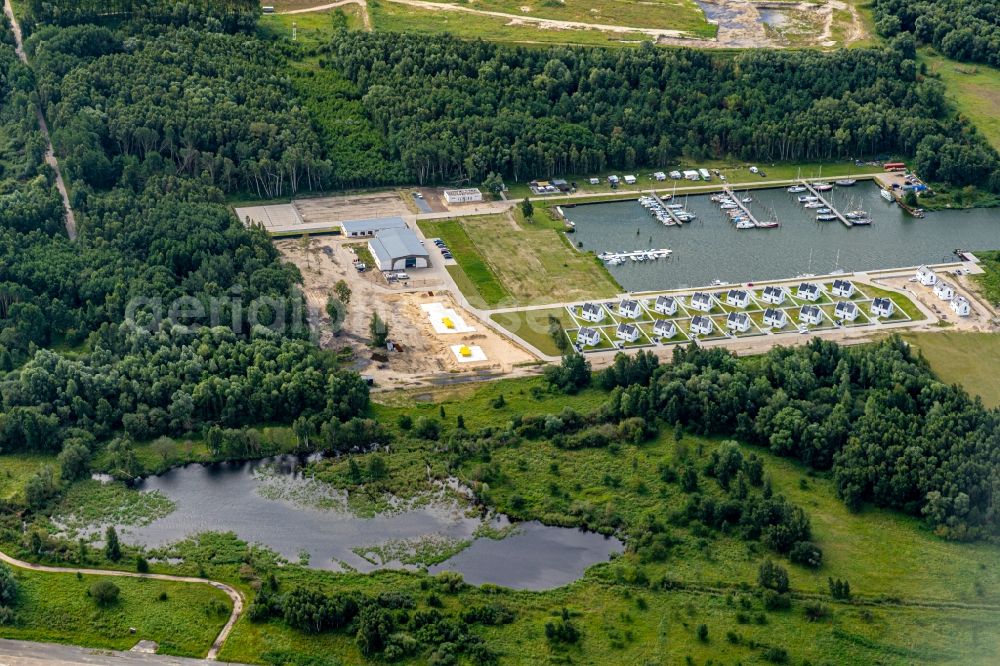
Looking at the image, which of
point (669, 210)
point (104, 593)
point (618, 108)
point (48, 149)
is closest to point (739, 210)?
point (669, 210)

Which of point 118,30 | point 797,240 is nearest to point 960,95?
point 797,240

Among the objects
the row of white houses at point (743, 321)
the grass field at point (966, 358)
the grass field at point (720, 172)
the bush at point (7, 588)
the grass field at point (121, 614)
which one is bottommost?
the grass field at point (121, 614)

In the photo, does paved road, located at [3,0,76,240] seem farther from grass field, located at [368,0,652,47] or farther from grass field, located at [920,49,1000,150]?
grass field, located at [920,49,1000,150]

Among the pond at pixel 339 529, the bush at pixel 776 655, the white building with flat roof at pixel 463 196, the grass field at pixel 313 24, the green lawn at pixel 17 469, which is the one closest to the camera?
the bush at pixel 776 655

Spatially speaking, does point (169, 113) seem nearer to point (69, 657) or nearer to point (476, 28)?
point (476, 28)

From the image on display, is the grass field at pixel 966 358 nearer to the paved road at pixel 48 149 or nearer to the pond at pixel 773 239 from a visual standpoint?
the pond at pixel 773 239

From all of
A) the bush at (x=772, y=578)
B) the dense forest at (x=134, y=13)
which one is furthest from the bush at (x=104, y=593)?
the dense forest at (x=134, y=13)
